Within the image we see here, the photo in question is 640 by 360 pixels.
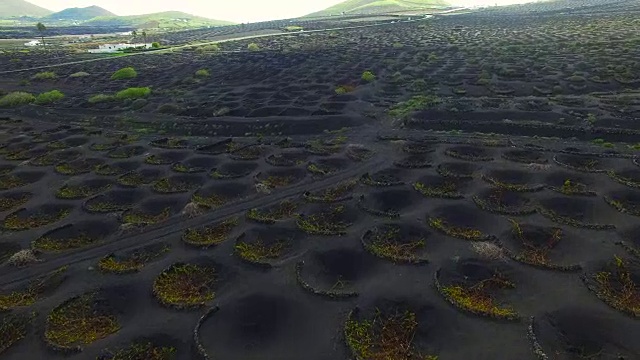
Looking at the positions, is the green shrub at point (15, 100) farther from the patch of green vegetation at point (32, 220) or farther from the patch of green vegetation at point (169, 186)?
the patch of green vegetation at point (169, 186)

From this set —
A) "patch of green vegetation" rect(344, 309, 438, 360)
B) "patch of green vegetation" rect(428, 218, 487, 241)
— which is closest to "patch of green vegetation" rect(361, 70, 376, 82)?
"patch of green vegetation" rect(428, 218, 487, 241)

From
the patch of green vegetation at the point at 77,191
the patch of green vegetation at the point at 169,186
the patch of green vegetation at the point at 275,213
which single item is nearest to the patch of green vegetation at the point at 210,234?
the patch of green vegetation at the point at 275,213

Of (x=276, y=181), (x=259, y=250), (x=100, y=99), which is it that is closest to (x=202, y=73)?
(x=100, y=99)

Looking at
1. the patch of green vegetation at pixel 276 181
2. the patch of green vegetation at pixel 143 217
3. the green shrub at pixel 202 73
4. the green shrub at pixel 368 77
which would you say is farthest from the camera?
the green shrub at pixel 202 73

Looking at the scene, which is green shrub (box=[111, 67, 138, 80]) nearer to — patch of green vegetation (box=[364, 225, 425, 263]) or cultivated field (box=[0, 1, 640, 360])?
cultivated field (box=[0, 1, 640, 360])

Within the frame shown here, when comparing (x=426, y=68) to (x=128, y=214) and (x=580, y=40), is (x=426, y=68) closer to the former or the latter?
(x=580, y=40)

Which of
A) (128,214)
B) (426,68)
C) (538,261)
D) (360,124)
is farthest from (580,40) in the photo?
(128,214)
